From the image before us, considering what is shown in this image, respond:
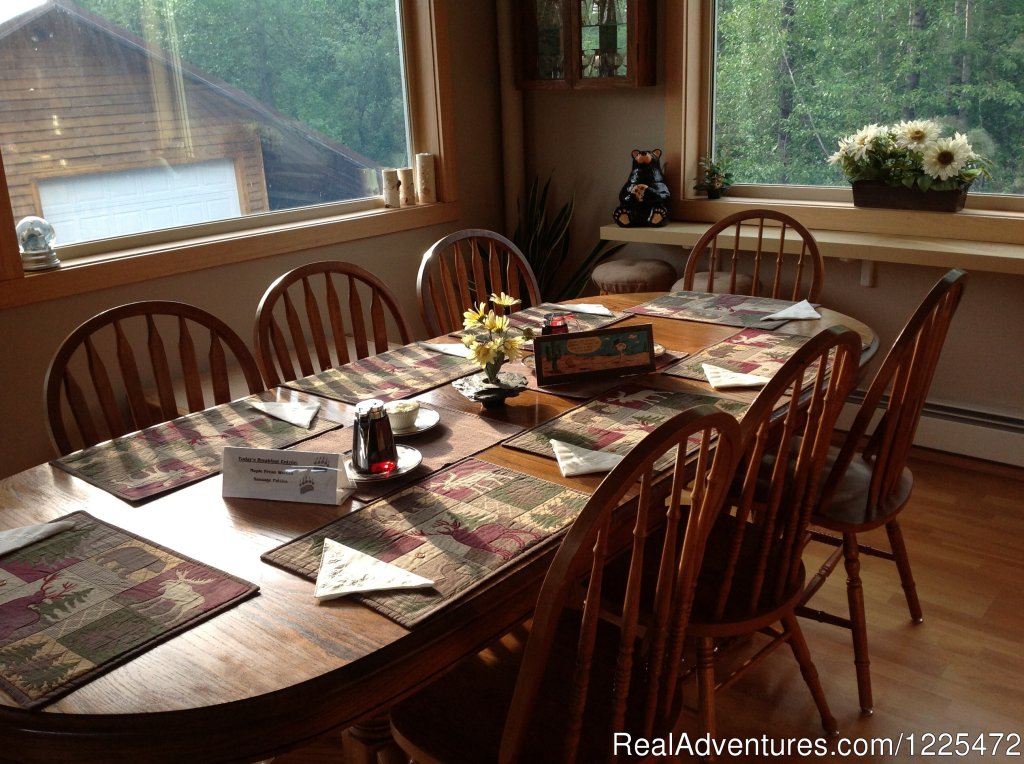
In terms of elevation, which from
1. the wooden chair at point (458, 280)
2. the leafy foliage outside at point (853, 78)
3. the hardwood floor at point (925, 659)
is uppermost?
the leafy foliage outside at point (853, 78)

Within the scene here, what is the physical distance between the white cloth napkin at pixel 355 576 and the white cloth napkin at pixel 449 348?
3.32ft

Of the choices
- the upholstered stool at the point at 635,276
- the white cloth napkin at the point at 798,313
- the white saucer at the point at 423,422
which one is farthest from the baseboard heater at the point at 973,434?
the white saucer at the point at 423,422

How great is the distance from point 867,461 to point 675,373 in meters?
0.53

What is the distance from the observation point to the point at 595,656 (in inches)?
59.3

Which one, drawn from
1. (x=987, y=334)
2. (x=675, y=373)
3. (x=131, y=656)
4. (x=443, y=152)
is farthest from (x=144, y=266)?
(x=987, y=334)

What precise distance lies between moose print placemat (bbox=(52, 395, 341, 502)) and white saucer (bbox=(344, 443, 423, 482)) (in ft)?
0.74

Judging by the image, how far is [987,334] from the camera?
313 cm

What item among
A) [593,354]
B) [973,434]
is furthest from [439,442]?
[973,434]

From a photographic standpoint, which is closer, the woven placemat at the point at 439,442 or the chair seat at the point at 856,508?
the woven placemat at the point at 439,442

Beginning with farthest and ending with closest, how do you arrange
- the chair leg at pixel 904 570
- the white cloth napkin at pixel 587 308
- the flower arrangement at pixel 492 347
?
1. the white cloth napkin at pixel 587 308
2. the chair leg at pixel 904 570
3. the flower arrangement at pixel 492 347

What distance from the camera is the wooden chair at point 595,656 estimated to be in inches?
43.5

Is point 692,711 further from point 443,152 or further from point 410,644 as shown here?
point 443,152

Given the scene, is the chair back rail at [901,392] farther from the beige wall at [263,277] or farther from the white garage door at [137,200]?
the white garage door at [137,200]

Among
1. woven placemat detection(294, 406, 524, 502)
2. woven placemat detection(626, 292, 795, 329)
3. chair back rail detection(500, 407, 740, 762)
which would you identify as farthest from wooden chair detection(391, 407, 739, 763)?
woven placemat detection(626, 292, 795, 329)
